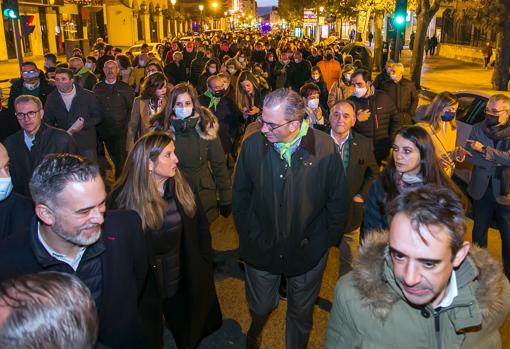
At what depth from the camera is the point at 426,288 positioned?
2.12 metres

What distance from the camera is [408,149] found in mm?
3920

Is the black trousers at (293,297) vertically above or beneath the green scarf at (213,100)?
beneath

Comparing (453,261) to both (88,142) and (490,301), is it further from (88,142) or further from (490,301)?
(88,142)

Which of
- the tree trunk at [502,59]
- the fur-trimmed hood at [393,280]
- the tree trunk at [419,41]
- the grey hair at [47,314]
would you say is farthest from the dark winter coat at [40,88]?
the tree trunk at [502,59]

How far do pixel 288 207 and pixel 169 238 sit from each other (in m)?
0.93

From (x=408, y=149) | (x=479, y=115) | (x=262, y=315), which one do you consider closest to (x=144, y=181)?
(x=262, y=315)

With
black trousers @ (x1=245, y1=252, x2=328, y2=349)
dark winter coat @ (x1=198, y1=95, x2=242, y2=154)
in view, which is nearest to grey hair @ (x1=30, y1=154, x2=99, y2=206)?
black trousers @ (x1=245, y1=252, x2=328, y2=349)

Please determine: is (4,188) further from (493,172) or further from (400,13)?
(400,13)

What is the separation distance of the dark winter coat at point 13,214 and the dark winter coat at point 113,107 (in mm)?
5190

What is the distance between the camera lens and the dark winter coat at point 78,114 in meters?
7.26

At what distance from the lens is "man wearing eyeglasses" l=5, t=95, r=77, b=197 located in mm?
5055

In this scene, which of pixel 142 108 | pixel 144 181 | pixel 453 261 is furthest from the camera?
pixel 142 108

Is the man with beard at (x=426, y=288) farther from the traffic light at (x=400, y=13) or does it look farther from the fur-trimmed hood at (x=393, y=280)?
the traffic light at (x=400, y=13)

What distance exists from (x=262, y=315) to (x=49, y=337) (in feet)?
8.63
